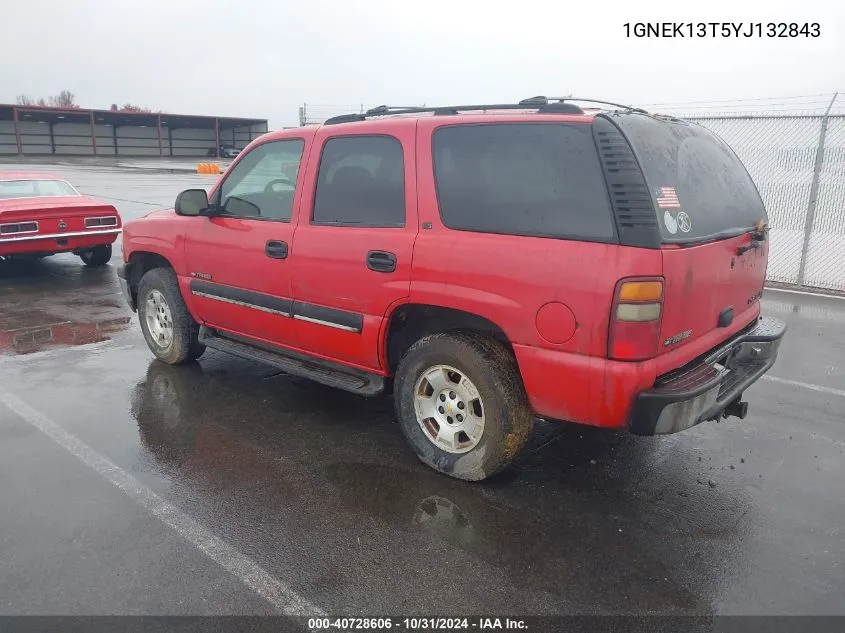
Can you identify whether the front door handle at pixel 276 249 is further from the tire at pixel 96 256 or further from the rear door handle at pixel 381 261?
the tire at pixel 96 256

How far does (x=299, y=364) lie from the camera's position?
455 cm

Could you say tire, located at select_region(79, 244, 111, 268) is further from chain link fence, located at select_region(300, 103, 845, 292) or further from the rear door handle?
the rear door handle

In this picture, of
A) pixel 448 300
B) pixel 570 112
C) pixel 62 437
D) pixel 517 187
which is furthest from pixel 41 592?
pixel 570 112

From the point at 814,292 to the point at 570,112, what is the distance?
23.3 feet

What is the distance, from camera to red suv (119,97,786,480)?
3098mm

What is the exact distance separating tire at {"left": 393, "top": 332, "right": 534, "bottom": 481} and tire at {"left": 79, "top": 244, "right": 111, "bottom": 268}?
852cm

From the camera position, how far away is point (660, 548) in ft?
10.4

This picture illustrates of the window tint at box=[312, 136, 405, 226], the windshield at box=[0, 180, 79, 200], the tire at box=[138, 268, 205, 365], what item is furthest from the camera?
the windshield at box=[0, 180, 79, 200]

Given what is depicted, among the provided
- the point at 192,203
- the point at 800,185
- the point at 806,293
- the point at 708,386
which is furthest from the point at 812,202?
the point at 192,203

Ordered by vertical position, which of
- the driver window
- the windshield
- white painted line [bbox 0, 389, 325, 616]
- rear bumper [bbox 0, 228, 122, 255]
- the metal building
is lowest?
white painted line [bbox 0, 389, 325, 616]

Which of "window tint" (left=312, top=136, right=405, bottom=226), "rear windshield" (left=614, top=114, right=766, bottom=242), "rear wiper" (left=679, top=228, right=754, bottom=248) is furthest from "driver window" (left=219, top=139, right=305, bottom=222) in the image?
"rear wiper" (left=679, top=228, right=754, bottom=248)

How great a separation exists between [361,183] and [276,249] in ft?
2.54

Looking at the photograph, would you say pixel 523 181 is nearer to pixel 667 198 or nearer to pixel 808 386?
pixel 667 198

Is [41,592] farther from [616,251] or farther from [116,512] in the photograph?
[616,251]
